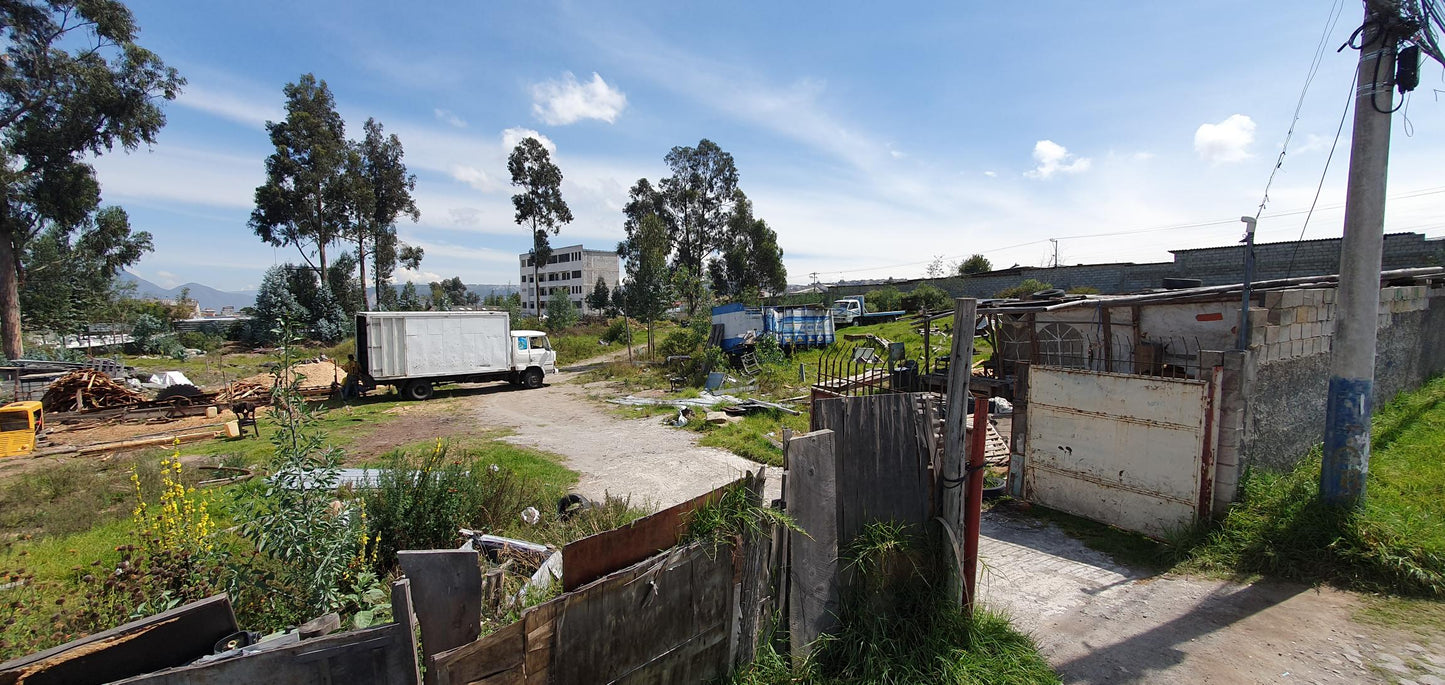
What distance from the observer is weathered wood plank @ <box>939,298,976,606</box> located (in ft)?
10.5

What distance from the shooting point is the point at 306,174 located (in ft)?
105

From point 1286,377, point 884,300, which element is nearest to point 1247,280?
point 1286,377

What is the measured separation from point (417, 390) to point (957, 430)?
18.1m

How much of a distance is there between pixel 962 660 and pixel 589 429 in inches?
401

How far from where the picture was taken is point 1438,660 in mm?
3436

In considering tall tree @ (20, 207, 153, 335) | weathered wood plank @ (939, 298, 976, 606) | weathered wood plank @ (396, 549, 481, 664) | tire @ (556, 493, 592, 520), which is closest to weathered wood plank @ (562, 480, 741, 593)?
weathered wood plank @ (396, 549, 481, 664)

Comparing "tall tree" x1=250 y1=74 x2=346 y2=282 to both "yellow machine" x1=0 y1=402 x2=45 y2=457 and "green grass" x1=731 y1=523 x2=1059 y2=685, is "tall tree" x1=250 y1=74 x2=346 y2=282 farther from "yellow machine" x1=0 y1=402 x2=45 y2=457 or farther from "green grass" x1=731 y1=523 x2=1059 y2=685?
"green grass" x1=731 y1=523 x2=1059 y2=685

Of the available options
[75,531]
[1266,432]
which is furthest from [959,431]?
[75,531]

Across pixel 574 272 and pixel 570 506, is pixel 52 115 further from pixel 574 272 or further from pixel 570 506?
pixel 574 272

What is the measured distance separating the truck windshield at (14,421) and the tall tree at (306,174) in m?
25.2

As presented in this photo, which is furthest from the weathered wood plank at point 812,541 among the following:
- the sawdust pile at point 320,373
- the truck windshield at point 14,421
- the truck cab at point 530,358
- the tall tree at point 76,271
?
the tall tree at point 76,271

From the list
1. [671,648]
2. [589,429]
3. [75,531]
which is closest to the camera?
[671,648]

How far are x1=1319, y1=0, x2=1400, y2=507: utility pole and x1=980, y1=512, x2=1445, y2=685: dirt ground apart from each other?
130 cm

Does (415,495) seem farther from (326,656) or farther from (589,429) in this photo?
(589,429)
